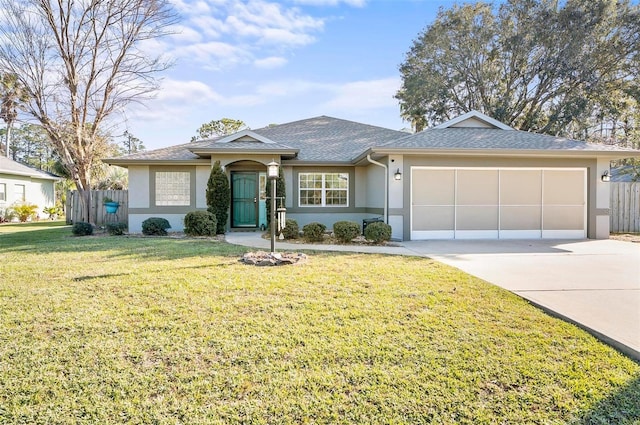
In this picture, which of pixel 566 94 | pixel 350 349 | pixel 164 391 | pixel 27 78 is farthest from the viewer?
pixel 566 94

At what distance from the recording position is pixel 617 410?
2307 mm

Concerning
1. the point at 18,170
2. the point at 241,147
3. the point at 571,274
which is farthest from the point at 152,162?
the point at 18,170

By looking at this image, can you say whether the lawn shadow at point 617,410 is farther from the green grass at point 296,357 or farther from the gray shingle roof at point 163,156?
the gray shingle roof at point 163,156

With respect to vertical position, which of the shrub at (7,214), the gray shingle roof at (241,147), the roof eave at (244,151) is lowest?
the shrub at (7,214)

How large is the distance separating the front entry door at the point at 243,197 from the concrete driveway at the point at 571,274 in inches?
241

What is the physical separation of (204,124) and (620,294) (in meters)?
38.5

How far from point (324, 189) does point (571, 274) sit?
8797 mm

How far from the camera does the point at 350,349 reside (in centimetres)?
308

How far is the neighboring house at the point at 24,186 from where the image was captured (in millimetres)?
19031

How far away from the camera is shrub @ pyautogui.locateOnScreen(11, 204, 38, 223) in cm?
1877

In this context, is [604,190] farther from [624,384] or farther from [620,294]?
[624,384]

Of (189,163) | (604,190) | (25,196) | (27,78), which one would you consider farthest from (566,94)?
(25,196)

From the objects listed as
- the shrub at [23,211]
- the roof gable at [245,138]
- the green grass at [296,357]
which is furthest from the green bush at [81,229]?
the shrub at [23,211]

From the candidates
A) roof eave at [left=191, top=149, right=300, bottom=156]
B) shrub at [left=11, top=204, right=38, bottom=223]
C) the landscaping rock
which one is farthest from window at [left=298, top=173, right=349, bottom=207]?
shrub at [left=11, top=204, right=38, bottom=223]
